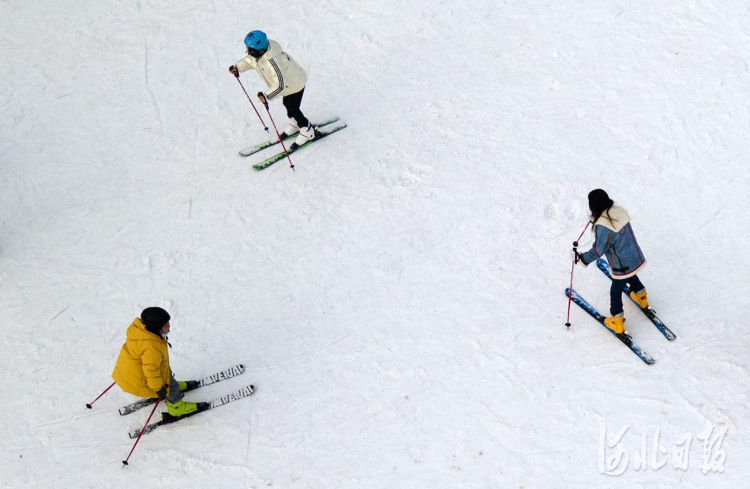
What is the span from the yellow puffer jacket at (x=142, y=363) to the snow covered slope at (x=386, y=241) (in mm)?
715

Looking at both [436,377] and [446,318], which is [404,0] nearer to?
[446,318]

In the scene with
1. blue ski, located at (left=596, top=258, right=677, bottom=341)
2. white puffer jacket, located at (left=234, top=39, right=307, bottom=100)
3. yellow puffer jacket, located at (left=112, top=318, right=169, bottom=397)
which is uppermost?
white puffer jacket, located at (left=234, top=39, right=307, bottom=100)

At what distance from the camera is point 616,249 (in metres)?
6.18

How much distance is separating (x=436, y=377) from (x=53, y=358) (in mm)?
4057

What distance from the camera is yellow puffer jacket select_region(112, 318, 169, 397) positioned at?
5930mm

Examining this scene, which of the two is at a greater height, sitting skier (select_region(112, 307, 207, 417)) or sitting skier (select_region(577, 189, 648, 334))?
sitting skier (select_region(577, 189, 648, 334))

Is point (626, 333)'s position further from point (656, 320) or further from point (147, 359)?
point (147, 359)

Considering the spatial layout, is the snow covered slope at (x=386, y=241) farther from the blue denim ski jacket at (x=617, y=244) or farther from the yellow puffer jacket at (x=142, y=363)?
the blue denim ski jacket at (x=617, y=244)

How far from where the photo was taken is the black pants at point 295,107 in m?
8.84

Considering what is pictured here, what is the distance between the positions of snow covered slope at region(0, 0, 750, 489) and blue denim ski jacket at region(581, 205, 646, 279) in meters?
0.92

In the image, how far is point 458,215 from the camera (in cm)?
822

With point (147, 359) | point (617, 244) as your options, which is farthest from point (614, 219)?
point (147, 359)

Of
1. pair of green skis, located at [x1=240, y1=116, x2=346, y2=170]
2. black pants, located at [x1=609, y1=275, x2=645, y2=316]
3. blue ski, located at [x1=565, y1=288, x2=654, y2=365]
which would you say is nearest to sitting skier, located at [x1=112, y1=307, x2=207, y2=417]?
pair of green skis, located at [x1=240, y1=116, x2=346, y2=170]

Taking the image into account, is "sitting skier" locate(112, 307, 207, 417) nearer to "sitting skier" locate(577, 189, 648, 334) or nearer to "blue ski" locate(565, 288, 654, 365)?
"sitting skier" locate(577, 189, 648, 334)
